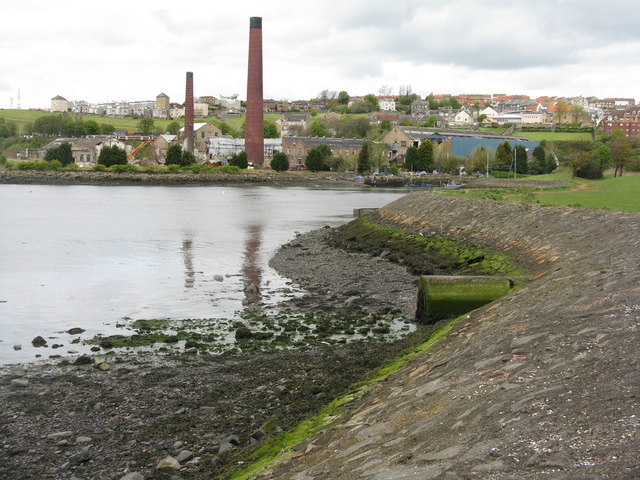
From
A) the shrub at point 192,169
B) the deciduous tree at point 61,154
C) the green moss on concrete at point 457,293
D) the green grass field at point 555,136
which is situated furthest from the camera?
the green grass field at point 555,136

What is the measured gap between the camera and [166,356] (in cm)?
1507

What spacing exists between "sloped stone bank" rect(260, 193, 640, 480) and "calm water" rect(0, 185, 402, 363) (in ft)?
29.7

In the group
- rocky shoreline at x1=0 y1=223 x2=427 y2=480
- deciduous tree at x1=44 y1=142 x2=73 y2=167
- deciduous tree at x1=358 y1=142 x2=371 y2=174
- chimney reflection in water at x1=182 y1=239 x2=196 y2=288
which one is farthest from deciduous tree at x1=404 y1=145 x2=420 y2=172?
rocky shoreline at x1=0 y1=223 x2=427 y2=480

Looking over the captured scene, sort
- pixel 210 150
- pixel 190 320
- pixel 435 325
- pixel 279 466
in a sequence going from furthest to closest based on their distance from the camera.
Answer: pixel 210 150 < pixel 190 320 < pixel 435 325 < pixel 279 466

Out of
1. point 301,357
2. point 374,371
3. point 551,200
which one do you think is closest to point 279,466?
point 374,371

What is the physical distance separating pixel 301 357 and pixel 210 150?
138002 mm

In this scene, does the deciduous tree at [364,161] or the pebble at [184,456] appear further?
the deciduous tree at [364,161]

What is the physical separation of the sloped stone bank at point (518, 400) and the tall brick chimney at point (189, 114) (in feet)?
404

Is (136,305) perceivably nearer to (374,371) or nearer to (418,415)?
(374,371)

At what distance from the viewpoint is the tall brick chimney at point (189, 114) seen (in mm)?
130750

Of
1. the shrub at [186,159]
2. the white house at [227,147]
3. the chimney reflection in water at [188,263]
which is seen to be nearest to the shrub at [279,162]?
the shrub at [186,159]

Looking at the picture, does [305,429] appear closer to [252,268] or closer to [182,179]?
[252,268]

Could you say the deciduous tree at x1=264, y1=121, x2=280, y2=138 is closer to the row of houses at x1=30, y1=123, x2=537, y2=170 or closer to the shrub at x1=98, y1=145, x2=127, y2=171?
the row of houses at x1=30, y1=123, x2=537, y2=170

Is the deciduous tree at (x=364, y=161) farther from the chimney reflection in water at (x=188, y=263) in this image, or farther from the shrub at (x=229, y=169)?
the chimney reflection in water at (x=188, y=263)
